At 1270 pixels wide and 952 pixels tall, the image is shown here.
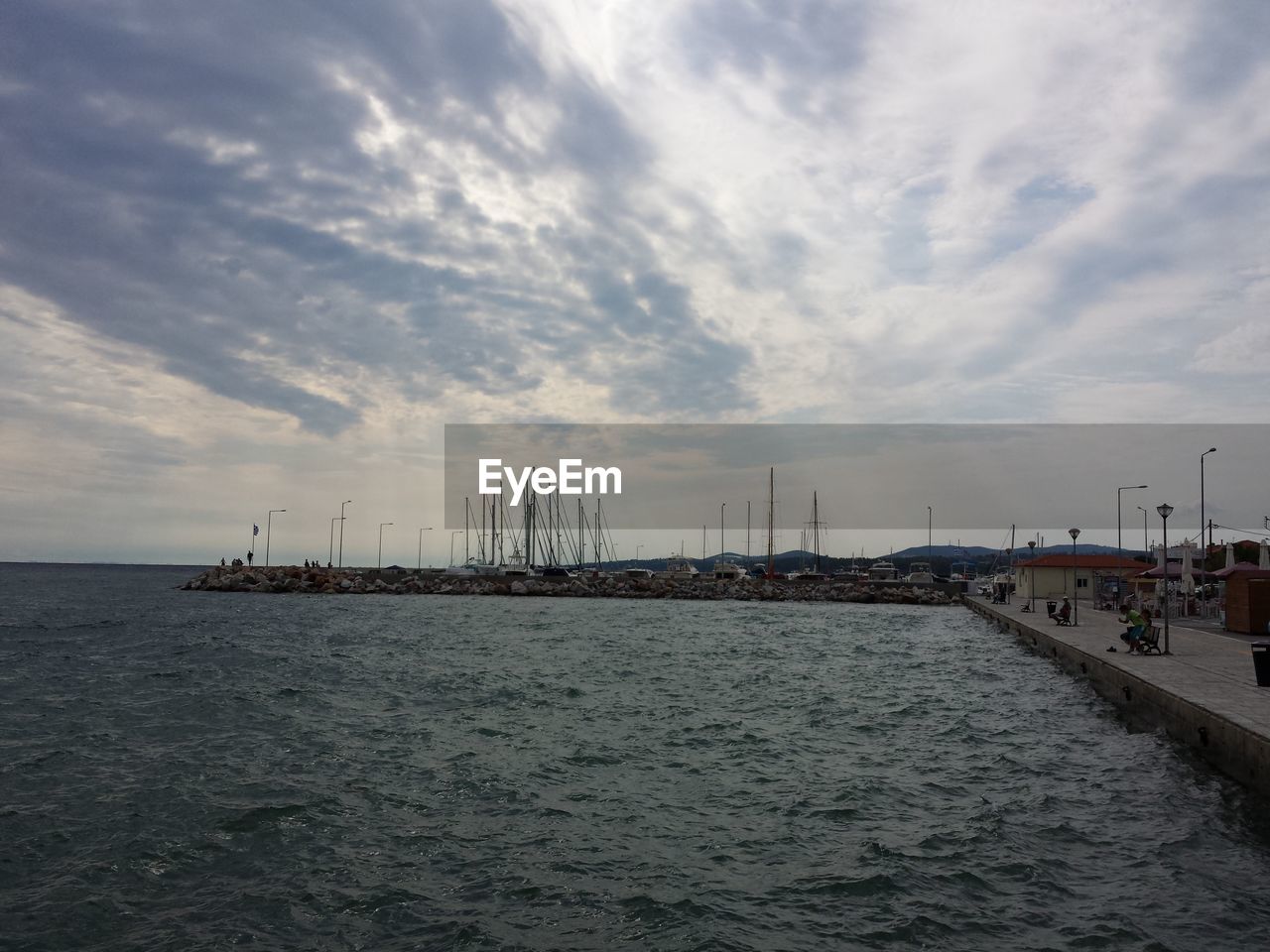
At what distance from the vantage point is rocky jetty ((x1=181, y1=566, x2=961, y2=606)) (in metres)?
86.7

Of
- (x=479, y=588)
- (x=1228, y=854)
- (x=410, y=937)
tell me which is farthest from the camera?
(x=479, y=588)

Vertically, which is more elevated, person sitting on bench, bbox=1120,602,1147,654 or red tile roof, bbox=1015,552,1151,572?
red tile roof, bbox=1015,552,1151,572

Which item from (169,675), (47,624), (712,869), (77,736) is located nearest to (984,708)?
(712,869)

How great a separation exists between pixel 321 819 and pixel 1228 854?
1121 cm

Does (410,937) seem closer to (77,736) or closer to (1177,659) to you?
(77,736)

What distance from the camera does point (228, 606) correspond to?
63.1 m

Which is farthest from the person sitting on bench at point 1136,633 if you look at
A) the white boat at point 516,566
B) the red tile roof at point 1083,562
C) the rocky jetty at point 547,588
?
the white boat at point 516,566

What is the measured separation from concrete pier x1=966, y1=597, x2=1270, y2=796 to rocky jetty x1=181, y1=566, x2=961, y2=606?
5327cm

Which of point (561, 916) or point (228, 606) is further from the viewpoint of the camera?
point (228, 606)

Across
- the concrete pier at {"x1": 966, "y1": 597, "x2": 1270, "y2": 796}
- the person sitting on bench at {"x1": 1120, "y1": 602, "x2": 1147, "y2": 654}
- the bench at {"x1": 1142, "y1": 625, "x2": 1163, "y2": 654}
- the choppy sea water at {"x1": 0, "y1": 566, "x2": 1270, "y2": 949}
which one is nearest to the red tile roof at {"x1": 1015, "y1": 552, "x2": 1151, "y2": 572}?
the concrete pier at {"x1": 966, "y1": 597, "x2": 1270, "y2": 796}

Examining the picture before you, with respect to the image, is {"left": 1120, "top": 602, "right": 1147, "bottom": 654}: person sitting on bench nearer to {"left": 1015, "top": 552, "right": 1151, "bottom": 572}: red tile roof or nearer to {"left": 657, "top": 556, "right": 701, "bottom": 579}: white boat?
{"left": 1015, "top": 552, "right": 1151, "bottom": 572}: red tile roof

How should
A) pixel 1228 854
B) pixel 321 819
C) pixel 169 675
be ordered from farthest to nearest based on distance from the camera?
pixel 169 675, pixel 321 819, pixel 1228 854

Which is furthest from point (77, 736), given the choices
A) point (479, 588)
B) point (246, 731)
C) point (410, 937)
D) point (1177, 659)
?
point (479, 588)

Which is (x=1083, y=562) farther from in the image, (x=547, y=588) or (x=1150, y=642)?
(x=547, y=588)
